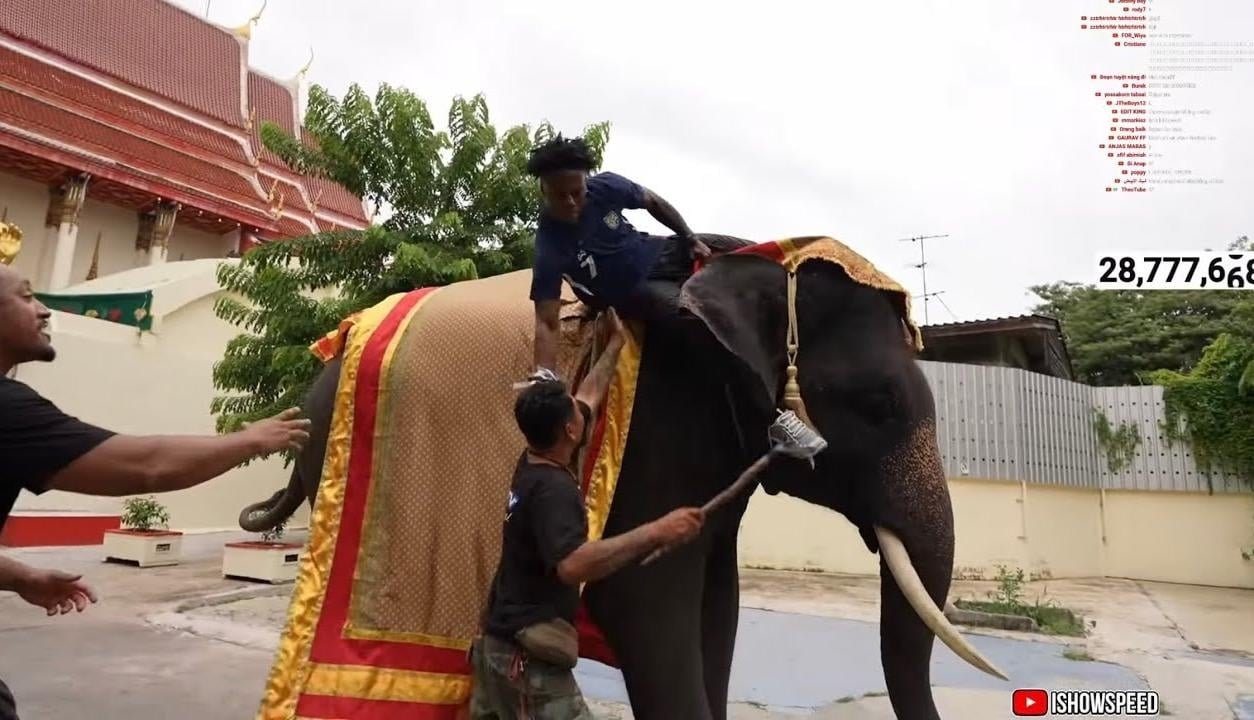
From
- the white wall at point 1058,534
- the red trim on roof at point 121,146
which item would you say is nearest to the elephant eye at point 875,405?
the white wall at point 1058,534

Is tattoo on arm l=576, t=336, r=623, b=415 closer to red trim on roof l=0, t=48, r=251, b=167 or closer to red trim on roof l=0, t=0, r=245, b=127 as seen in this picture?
red trim on roof l=0, t=48, r=251, b=167

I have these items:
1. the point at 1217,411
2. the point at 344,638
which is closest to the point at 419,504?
the point at 344,638

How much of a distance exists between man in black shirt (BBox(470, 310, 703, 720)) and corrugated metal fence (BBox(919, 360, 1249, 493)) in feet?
33.5

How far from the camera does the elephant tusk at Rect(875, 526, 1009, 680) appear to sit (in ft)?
8.12

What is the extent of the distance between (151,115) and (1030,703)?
20502 millimetres

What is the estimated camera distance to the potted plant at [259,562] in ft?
31.0

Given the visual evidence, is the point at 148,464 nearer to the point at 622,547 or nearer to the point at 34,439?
the point at 34,439

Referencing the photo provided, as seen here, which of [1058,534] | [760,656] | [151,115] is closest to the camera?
[760,656]

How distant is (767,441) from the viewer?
260 cm

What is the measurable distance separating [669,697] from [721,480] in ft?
2.11

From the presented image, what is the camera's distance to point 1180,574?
40.9 feet

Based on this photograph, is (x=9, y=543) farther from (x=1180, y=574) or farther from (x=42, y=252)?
(x=1180, y=574)

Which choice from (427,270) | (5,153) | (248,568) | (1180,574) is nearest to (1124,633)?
(1180,574)

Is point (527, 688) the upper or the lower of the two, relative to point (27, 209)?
lower
